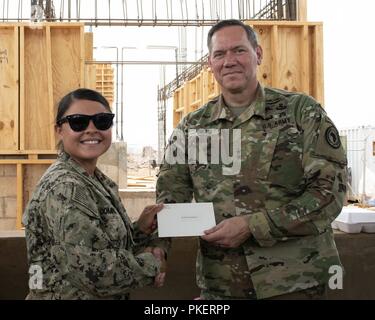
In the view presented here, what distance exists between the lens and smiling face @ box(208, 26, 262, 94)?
2221 millimetres

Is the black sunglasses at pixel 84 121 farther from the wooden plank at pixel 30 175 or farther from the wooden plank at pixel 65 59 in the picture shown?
the wooden plank at pixel 30 175

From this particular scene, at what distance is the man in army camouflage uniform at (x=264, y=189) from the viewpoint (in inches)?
80.4

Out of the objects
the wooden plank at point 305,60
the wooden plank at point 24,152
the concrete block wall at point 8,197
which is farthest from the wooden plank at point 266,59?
Answer: the concrete block wall at point 8,197

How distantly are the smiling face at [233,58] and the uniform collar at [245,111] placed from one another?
0.09 metres

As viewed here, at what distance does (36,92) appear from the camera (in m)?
6.79

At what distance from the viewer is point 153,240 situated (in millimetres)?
2215

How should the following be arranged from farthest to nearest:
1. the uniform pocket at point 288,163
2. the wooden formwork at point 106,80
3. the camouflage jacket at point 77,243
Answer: the wooden formwork at point 106,80
the uniform pocket at point 288,163
the camouflage jacket at point 77,243

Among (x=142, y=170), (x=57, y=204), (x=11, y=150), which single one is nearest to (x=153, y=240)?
(x=57, y=204)

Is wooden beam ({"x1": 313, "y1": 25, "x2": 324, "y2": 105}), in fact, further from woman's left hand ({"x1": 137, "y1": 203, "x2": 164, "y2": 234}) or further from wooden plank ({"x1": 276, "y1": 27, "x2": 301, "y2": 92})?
woman's left hand ({"x1": 137, "y1": 203, "x2": 164, "y2": 234})

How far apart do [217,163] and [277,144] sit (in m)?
0.32

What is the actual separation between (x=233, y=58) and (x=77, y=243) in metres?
1.16

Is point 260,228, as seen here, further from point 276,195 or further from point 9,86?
point 9,86

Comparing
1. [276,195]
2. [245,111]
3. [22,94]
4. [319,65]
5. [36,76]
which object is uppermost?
[319,65]

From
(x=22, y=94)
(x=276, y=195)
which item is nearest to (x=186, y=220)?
(x=276, y=195)
